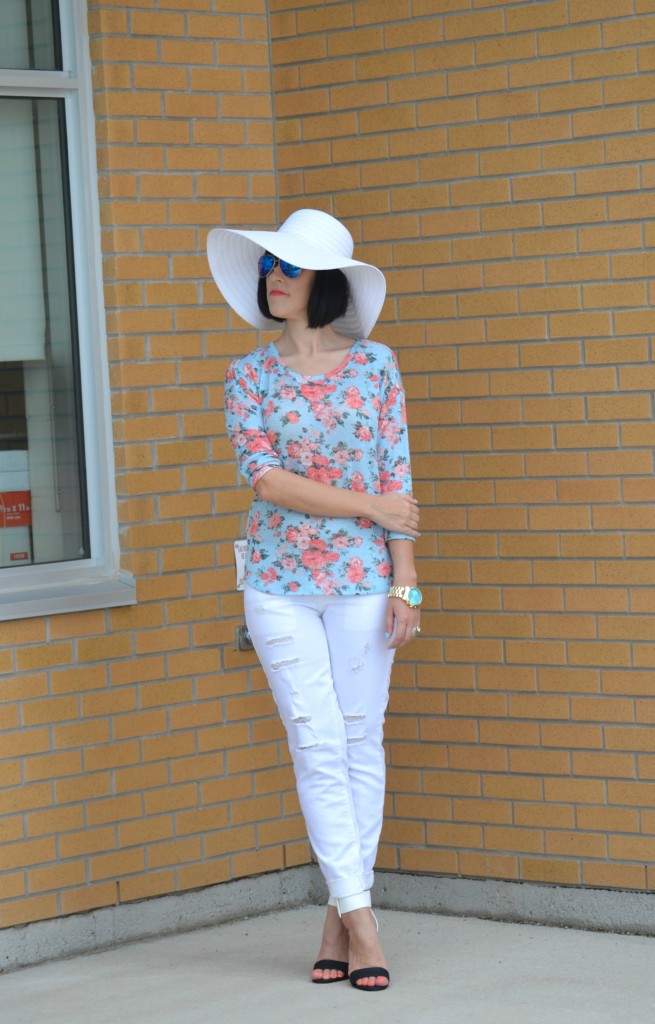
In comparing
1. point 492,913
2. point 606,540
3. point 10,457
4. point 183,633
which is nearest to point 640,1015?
point 492,913

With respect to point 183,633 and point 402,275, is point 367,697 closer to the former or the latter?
point 183,633

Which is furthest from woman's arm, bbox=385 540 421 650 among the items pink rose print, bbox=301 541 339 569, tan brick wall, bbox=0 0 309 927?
tan brick wall, bbox=0 0 309 927

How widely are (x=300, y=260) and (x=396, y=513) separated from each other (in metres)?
0.73

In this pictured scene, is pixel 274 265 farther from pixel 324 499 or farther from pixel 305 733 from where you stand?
pixel 305 733

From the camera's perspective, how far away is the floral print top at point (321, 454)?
4023 mm

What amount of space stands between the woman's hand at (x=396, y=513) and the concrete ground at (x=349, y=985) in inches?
50.1

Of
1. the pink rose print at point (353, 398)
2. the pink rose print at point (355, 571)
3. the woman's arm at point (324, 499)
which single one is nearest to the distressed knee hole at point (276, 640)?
the pink rose print at point (355, 571)

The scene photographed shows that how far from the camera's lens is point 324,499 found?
396 cm

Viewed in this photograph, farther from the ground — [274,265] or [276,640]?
[274,265]

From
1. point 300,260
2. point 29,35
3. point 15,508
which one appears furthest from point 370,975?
point 29,35

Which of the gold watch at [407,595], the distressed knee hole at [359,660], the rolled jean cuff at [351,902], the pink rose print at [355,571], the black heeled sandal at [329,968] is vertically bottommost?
the black heeled sandal at [329,968]

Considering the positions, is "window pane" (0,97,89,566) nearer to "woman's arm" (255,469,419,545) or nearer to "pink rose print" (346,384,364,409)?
"woman's arm" (255,469,419,545)

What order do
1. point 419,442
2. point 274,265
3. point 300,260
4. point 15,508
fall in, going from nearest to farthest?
point 300,260, point 274,265, point 15,508, point 419,442

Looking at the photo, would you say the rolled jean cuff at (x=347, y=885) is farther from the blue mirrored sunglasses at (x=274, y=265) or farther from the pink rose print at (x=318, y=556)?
the blue mirrored sunglasses at (x=274, y=265)
